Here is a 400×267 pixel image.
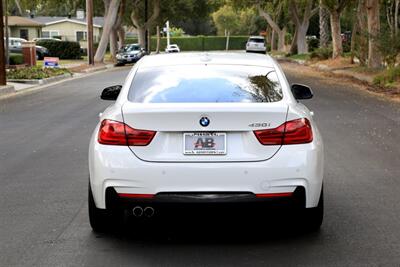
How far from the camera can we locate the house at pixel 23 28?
7197 cm

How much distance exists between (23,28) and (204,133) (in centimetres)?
7187

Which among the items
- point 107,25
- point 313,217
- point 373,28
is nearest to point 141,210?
point 313,217

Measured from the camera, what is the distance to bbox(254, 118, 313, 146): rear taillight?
540 cm

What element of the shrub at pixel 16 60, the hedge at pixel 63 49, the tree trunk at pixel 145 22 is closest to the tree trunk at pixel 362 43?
the shrub at pixel 16 60

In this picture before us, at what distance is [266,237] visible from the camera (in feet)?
19.6

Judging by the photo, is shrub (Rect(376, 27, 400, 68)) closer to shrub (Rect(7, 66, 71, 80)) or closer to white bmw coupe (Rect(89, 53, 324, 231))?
shrub (Rect(7, 66, 71, 80))

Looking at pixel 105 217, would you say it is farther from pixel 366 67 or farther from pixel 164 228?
pixel 366 67

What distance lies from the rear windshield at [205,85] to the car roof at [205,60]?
12 centimetres

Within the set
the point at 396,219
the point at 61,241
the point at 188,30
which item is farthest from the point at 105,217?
the point at 188,30

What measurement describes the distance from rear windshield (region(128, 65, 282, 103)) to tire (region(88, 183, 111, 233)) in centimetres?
95

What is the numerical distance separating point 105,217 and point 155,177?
880 millimetres

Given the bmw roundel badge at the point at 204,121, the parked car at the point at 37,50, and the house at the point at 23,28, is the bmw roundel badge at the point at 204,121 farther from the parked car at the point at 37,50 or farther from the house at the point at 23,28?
the house at the point at 23,28

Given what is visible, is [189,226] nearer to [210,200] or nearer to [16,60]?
[210,200]

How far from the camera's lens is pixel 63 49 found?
57.3 m
